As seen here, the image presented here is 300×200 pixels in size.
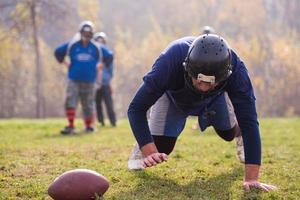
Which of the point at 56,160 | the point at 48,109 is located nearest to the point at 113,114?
the point at 56,160

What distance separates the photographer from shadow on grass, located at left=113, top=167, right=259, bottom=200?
4.70 m

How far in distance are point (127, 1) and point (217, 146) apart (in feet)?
208

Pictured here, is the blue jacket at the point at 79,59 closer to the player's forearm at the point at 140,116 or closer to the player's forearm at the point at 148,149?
the player's forearm at the point at 140,116

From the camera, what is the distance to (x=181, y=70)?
460 cm

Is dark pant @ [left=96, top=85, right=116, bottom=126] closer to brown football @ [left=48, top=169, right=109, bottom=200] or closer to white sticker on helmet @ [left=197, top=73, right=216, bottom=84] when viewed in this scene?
brown football @ [left=48, top=169, right=109, bottom=200]

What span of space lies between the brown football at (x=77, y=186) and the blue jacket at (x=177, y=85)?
22.2 inches

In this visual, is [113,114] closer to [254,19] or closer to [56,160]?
[56,160]

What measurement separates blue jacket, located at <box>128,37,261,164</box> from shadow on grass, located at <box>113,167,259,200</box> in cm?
48

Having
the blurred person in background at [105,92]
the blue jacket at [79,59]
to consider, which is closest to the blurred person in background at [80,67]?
the blue jacket at [79,59]

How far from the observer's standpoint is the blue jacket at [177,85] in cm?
451

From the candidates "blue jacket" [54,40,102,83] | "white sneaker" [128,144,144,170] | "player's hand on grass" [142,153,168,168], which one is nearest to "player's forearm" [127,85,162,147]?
"player's hand on grass" [142,153,168,168]

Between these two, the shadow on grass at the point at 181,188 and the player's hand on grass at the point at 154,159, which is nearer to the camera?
the player's hand on grass at the point at 154,159

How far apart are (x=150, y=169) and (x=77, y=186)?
5.74ft

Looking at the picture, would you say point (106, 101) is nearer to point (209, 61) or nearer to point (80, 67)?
point (80, 67)
